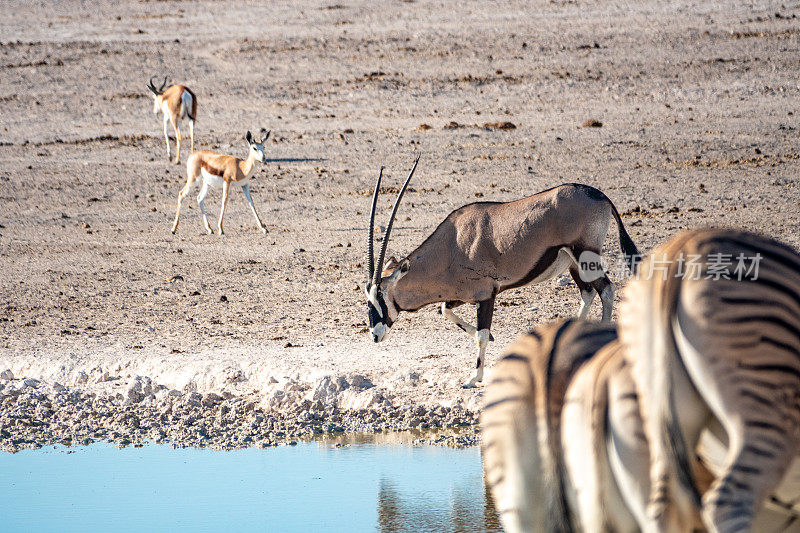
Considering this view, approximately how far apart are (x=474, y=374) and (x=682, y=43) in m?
14.1

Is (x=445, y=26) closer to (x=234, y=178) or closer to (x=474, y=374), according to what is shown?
(x=234, y=178)

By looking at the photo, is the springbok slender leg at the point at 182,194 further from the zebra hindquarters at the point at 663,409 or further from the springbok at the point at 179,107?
the zebra hindquarters at the point at 663,409

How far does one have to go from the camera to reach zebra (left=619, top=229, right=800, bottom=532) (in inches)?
73.8

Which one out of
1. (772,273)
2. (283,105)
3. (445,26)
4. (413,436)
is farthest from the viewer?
(445,26)

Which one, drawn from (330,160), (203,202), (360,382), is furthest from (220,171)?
(360,382)

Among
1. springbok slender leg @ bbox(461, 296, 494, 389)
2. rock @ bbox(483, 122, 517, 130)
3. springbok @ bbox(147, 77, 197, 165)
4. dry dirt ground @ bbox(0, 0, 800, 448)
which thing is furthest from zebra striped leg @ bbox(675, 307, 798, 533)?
springbok @ bbox(147, 77, 197, 165)

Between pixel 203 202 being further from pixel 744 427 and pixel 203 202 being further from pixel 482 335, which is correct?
pixel 744 427

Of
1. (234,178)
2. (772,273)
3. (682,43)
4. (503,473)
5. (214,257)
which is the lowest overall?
(503,473)

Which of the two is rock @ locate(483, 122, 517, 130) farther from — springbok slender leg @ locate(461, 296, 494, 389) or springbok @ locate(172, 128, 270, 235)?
springbok slender leg @ locate(461, 296, 494, 389)

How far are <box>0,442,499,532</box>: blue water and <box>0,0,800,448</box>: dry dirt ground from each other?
0.56 meters

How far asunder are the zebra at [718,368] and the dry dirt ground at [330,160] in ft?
15.6

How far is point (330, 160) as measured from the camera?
14875 mm

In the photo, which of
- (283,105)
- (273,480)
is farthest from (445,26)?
(273,480)

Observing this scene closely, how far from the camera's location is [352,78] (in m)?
19.3
